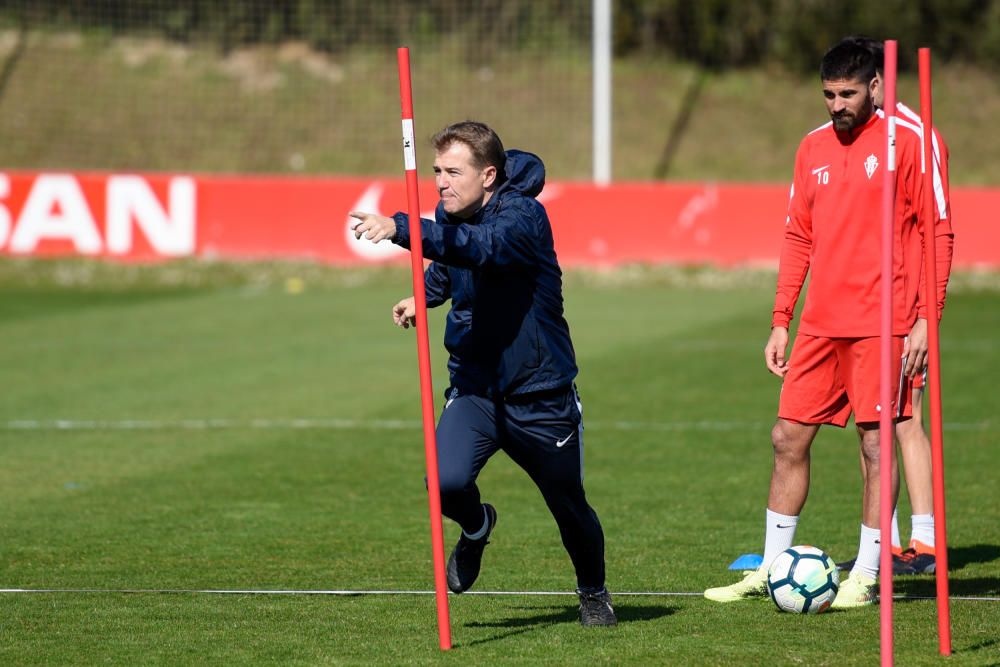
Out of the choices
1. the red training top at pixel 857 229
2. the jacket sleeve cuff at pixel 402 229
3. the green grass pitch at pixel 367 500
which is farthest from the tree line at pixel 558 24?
the jacket sleeve cuff at pixel 402 229

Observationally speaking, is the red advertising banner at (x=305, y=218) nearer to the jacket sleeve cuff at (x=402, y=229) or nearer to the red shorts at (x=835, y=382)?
the red shorts at (x=835, y=382)

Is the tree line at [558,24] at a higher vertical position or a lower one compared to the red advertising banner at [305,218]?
higher

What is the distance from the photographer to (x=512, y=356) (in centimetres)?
545

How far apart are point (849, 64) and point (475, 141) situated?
148cm

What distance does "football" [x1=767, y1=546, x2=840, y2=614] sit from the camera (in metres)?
5.82

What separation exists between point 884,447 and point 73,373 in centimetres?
963

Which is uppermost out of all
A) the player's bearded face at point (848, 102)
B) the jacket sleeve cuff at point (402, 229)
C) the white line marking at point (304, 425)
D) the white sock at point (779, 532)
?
the player's bearded face at point (848, 102)

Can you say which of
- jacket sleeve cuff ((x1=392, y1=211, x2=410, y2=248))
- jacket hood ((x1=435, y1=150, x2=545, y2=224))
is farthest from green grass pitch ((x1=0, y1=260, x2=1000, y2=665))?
jacket hood ((x1=435, y1=150, x2=545, y2=224))

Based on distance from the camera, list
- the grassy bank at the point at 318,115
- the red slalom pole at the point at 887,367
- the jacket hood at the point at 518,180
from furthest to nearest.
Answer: the grassy bank at the point at 318,115 → the jacket hood at the point at 518,180 → the red slalom pole at the point at 887,367

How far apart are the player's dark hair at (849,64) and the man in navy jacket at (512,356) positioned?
3.86ft

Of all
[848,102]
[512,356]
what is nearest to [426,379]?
[512,356]

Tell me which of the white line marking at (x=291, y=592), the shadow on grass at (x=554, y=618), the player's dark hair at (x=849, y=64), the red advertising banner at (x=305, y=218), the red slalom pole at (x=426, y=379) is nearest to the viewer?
the red slalom pole at (x=426, y=379)

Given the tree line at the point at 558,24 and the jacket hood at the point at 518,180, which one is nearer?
the jacket hood at the point at 518,180

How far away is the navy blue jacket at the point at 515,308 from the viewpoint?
→ 17.6 feet
